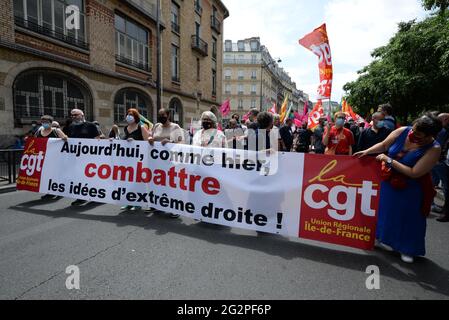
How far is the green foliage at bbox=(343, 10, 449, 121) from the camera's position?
11.5 metres

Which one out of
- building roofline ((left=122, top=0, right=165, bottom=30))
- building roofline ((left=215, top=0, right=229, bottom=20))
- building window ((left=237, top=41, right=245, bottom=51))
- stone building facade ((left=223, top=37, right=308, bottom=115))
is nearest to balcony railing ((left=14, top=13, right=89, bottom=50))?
building roofline ((left=122, top=0, right=165, bottom=30))

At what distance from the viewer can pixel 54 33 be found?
12531mm

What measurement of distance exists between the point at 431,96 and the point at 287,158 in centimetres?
1688

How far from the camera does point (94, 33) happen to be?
14648 mm

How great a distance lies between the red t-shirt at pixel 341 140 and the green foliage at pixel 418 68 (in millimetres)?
6211

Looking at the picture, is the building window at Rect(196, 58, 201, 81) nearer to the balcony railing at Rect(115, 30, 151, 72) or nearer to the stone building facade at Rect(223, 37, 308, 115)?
the balcony railing at Rect(115, 30, 151, 72)

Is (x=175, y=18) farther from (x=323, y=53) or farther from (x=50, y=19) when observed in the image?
(x=323, y=53)

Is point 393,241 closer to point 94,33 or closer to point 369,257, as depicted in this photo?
point 369,257

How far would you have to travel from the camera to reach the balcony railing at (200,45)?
2589 cm

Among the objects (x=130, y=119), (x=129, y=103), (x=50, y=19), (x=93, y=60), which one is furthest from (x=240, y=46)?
(x=130, y=119)

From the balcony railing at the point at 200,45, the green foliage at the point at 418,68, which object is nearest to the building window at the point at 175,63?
the balcony railing at the point at 200,45

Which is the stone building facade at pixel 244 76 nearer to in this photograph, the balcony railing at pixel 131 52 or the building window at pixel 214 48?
the building window at pixel 214 48

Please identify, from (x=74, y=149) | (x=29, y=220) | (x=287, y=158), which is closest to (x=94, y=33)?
(x=74, y=149)

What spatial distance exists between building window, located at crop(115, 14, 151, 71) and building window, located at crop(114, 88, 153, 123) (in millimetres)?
1955
